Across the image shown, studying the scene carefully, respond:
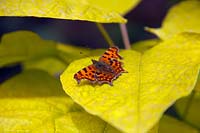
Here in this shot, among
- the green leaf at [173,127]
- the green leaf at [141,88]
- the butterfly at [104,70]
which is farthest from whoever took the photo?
the green leaf at [173,127]

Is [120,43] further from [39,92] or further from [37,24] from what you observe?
[39,92]

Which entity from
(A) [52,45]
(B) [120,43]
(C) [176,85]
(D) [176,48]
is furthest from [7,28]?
(C) [176,85]

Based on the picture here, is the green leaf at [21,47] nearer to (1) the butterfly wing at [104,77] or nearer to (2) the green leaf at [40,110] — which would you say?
(2) the green leaf at [40,110]

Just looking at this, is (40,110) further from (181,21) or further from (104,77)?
(181,21)

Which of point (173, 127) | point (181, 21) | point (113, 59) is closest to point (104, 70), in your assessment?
point (113, 59)

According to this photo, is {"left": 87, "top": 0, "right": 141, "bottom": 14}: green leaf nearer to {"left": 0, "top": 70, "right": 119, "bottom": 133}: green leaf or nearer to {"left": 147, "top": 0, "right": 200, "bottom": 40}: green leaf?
{"left": 147, "top": 0, "right": 200, "bottom": 40}: green leaf

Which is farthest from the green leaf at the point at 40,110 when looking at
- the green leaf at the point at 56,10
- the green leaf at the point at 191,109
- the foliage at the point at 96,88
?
the green leaf at the point at 191,109
